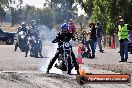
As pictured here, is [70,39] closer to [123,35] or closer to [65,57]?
[65,57]

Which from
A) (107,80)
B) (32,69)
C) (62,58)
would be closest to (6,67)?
(32,69)

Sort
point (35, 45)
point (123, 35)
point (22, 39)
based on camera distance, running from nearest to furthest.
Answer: point (123, 35) < point (35, 45) < point (22, 39)

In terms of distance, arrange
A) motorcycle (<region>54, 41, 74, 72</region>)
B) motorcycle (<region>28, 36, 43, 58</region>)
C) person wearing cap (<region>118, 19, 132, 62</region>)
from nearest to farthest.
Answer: motorcycle (<region>54, 41, 74, 72</region>) < person wearing cap (<region>118, 19, 132, 62</region>) < motorcycle (<region>28, 36, 43, 58</region>)

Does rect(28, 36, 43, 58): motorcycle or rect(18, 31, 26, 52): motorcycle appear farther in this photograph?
rect(18, 31, 26, 52): motorcycle

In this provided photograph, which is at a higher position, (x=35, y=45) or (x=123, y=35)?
(x=123, y=35)

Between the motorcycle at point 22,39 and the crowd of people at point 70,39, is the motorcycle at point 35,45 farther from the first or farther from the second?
the motorcycle at point 22,39

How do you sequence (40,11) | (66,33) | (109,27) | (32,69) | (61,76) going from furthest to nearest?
(40,11)
(109,27)
(32,69)
(66,33)
(61,76)

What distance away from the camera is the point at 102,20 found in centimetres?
4612

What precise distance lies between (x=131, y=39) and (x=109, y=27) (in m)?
14.6

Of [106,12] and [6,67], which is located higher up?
[106,12]

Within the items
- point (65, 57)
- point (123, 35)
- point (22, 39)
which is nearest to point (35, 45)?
point (22, 39)

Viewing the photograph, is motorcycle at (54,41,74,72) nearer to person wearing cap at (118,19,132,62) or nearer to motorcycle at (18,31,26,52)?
person wearing cap at (118,19,132,62)

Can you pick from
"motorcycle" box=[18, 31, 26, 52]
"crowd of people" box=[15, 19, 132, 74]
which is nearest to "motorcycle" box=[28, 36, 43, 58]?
"crowd of people" box=[15, 19, 132, 74]

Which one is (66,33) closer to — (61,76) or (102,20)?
(61,76)
